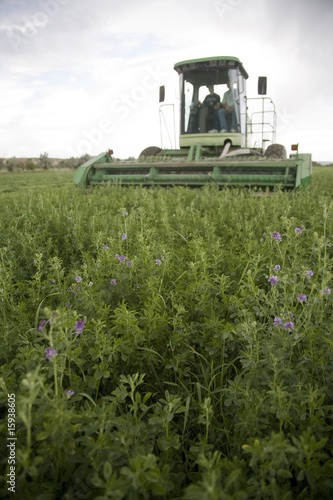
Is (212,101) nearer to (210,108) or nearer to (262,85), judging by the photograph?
(210,108)

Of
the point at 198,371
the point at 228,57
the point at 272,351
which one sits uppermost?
the point at 228,57

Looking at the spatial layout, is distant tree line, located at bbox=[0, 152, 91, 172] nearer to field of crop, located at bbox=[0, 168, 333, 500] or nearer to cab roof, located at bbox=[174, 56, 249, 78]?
cab roof, located at bbox=[174, 56, 249, 78]

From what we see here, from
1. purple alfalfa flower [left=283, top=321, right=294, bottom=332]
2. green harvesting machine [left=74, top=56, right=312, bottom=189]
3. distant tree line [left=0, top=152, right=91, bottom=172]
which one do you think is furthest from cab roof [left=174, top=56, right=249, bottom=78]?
distant tree line [left=0, top=152, right=91, bottom=172]

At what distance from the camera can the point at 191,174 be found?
8.09 meters

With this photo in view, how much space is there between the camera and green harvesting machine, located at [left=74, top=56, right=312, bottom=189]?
7.55 meters

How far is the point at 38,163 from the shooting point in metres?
36.2

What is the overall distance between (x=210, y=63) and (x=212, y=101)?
0.91 m

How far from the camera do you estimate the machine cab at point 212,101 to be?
9492 mm

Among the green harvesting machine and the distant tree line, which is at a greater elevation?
the distant tree line

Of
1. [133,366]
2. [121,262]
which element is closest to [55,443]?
[133,366]

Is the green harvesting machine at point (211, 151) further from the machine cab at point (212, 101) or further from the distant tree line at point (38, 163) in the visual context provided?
the distant tree line at point (38, 163)

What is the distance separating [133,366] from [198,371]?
32 cm

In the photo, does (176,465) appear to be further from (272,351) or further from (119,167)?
(119,167)

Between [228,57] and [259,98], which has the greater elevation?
[228,57]
